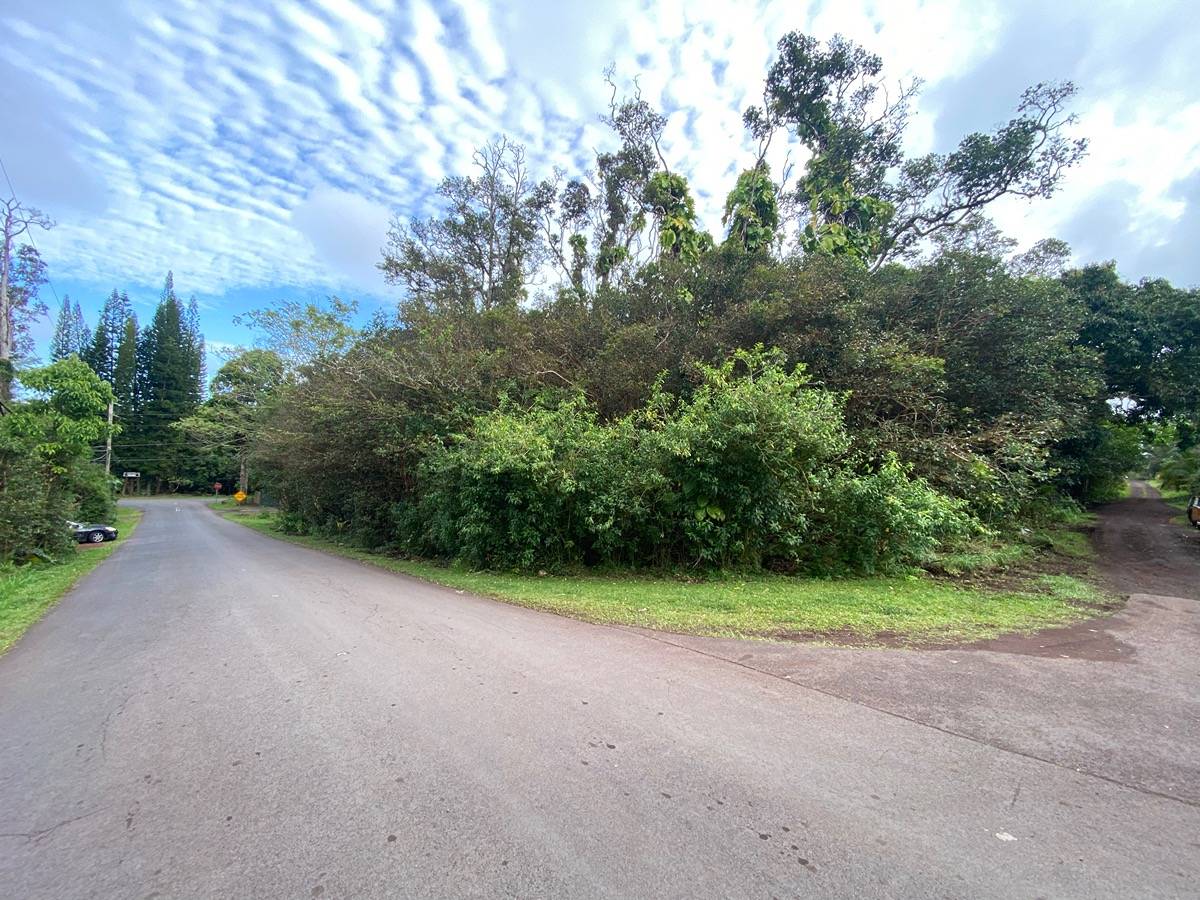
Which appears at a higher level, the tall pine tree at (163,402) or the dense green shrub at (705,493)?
the tall pine tree at (163,402)

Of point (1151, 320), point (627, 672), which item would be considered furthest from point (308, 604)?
point (1151, 320)

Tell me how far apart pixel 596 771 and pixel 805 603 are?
196 inches

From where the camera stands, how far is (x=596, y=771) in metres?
2.99

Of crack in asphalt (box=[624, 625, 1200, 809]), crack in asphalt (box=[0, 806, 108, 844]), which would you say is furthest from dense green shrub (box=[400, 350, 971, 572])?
Result: crack in asphalt (box=[0, 806, 108, 844])

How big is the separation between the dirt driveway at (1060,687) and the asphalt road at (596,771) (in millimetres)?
27

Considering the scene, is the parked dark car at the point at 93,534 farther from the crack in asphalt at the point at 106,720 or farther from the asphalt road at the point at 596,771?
the crack in asphalt at the point at 106,720

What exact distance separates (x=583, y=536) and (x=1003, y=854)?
8.71 m

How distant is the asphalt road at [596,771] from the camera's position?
223 cm

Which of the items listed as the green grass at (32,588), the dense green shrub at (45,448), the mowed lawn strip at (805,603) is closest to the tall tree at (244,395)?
the dense green shrub at (45,448)

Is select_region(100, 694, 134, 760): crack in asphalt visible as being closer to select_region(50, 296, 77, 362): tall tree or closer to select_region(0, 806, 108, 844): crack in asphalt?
select_region(0, 806, 108, 844): crack in asphalt

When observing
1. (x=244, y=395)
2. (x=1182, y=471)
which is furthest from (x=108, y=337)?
(x=1182, y=471)

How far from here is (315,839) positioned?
8.04ft

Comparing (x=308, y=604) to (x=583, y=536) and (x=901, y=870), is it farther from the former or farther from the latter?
(x=901, y=870)

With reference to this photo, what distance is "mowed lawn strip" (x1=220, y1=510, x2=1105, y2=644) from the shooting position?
5859mm
